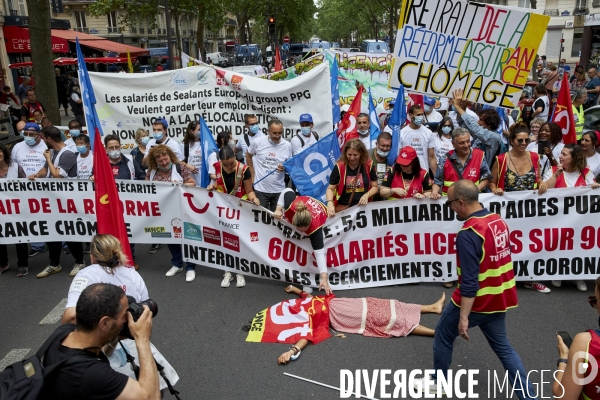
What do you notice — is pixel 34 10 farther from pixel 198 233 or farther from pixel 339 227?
pixel 339 227

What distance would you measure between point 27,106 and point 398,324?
12.9 metres

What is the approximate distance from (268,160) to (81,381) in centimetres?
483

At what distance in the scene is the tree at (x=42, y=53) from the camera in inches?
424

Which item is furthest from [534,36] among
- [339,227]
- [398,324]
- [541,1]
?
[541,1]

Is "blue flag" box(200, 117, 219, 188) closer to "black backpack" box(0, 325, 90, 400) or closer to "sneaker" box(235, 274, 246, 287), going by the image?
"sneaker" box(235, 274, 246, 287)

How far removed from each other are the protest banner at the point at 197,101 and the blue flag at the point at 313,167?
5.83 feet

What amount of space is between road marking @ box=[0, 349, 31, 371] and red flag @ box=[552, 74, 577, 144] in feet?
23.9

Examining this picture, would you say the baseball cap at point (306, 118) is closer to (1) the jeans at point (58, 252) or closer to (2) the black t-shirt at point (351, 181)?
(2) the black t-shirt at point (351, 181)

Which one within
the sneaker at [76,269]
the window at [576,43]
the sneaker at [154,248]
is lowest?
the sneaker at [154,248]

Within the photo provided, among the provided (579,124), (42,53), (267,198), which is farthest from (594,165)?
(42,53)

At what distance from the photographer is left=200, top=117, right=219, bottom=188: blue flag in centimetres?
699

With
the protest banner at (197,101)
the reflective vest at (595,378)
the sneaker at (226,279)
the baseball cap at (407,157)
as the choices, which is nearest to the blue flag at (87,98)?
the protest banner at (197,101)

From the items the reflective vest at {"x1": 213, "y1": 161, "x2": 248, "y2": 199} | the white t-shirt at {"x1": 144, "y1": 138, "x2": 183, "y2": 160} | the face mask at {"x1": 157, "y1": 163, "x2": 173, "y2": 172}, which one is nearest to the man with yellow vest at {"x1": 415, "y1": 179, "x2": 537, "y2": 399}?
the reflective vest at {"x1": 213, "y1": 161, "x2": 248, "y2": 199}

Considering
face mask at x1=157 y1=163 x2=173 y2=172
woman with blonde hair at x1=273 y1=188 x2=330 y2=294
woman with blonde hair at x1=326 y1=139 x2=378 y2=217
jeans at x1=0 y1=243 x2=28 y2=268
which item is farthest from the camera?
jeans at x1=0 y1=243 x2=28 y2=268
